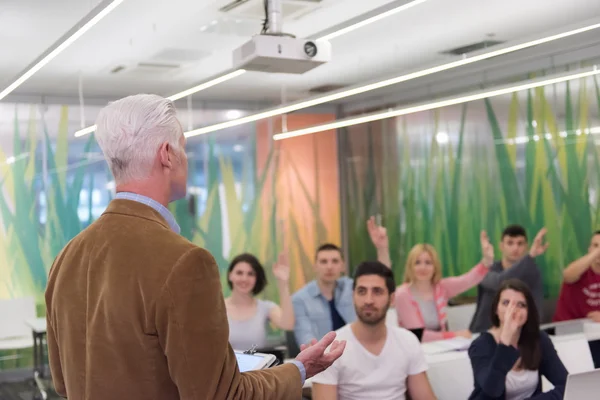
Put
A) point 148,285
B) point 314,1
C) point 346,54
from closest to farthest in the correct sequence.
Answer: point 148,285
point 314,1
point 346,54

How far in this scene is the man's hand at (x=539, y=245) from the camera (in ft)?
21.7

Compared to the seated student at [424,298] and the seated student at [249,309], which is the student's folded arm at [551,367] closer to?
the seated student at [424,298]

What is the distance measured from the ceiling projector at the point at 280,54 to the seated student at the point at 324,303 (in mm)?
2218

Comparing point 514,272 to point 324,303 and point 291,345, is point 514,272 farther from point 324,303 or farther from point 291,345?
point 291,345

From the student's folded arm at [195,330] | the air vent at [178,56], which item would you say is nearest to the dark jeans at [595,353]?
the student's folded arm at [195,330]

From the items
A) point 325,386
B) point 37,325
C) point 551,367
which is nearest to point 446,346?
point 551,367

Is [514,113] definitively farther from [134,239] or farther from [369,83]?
[134,239]

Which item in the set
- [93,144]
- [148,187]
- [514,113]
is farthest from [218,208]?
[148,187]

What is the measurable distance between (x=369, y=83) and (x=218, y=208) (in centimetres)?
478

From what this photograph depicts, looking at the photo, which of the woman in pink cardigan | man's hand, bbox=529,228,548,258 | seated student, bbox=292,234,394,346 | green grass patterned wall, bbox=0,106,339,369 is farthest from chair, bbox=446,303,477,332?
Answer: green grass patterned wall, bbox=0,106,339,369

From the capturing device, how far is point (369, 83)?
508cm

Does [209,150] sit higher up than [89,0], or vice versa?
[89,0]

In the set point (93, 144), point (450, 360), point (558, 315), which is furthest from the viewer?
point (93, 144)

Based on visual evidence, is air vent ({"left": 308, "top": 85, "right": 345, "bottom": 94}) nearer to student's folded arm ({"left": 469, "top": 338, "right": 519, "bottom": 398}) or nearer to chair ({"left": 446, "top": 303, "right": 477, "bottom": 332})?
chair ({"left": 446, "top": 303, "right": 477, "bottom": 332})
